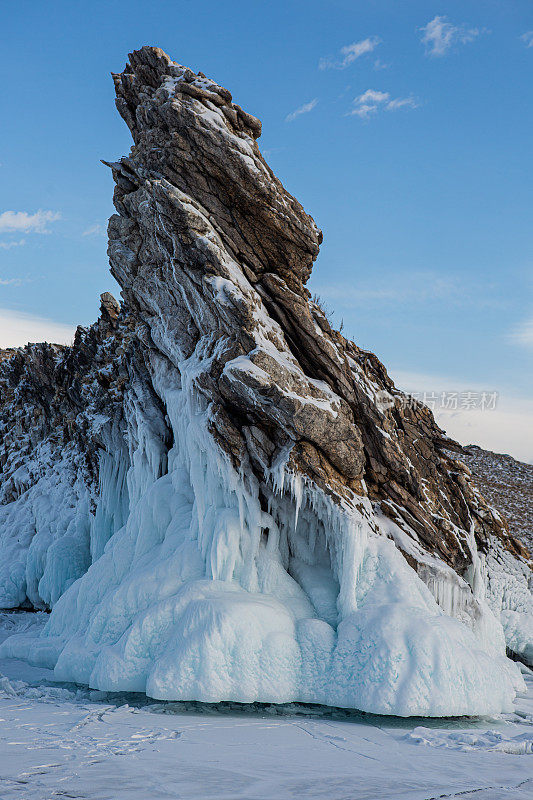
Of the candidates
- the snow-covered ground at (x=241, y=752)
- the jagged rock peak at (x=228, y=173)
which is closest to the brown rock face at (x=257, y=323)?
the jagged rock peak at (x=228, y=173)

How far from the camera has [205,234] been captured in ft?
44.4

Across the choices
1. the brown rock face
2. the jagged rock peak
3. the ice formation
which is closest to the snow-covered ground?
the ice formation

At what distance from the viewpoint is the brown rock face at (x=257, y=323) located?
12.3 meters

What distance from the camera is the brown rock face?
12.3 meters

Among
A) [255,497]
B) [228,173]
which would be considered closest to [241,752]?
[255,497]

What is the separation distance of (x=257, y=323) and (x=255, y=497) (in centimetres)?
371

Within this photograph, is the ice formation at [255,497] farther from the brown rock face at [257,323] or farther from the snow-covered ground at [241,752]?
the snow-covered ground at [241,752]

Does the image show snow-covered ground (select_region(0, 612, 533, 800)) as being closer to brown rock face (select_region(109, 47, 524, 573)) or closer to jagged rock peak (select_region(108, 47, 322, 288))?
brown rock face (select_region(109, 47, 524, 573))

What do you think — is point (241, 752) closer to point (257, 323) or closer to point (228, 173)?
point (257, 323)

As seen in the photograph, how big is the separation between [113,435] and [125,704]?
1019 cm

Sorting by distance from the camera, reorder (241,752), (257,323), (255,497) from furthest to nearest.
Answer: (257,323), (255,497), (241,752)

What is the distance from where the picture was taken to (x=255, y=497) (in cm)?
1222

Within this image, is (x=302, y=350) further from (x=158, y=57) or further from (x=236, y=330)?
(x=158, y=57)

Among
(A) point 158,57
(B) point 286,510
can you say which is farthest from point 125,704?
(A) point 158,57
